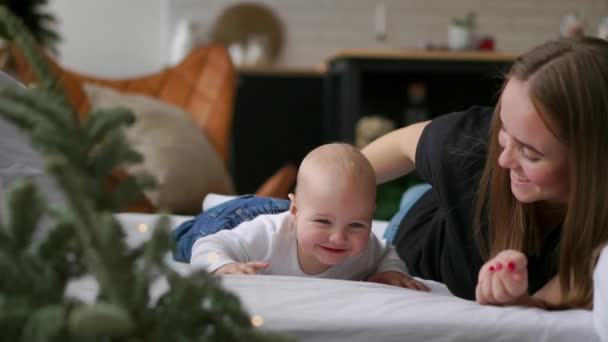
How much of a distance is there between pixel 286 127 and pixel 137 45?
46.6 inches

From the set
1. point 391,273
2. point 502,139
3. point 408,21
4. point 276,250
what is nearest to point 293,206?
point 276,250

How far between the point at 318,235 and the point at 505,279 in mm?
339

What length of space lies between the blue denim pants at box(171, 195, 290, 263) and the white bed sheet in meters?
0.50

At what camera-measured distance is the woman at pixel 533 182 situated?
3.71ft

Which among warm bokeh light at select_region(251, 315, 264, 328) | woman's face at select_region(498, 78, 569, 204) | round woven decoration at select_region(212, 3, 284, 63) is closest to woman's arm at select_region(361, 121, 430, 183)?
woman's face at select_region(498, 78, 569, 204)

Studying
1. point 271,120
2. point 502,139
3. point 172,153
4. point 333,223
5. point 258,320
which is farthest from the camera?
point 271,120

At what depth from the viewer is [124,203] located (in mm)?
587

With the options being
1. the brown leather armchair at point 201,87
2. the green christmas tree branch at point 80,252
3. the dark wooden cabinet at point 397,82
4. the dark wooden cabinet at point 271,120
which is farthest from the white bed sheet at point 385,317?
the dark wooden cabinet at point 271,120

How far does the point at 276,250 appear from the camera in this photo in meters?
1.39

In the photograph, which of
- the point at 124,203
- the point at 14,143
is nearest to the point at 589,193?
the point at 124,203

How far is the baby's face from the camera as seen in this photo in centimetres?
131

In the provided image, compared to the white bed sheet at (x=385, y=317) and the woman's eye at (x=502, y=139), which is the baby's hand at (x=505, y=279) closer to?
the white bed sheet at (x=385, y=317)

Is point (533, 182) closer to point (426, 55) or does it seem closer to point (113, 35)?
point (426, 55)

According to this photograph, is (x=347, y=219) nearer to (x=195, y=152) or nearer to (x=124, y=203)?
(x=124, y=203)
